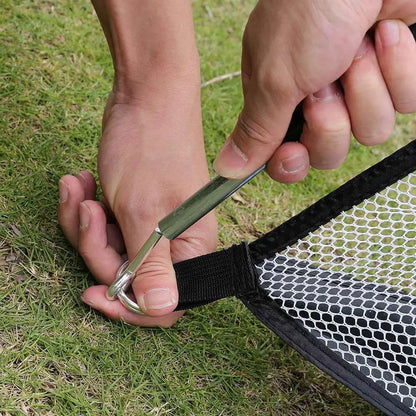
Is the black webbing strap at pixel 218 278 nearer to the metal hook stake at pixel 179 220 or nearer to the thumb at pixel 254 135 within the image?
the metal hook stake at pixel 179 220

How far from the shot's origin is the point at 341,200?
128 cm

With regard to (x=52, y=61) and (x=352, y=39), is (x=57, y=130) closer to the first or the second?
(x=52, y=61)

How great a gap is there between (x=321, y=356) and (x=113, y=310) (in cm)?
41

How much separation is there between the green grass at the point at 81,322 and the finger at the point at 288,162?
475mm

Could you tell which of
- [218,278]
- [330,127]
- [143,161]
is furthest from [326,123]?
[143,161]

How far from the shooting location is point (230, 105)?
7.22 ft

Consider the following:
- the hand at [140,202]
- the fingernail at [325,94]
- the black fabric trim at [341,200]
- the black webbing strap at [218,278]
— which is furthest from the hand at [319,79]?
the hand at [140,202]

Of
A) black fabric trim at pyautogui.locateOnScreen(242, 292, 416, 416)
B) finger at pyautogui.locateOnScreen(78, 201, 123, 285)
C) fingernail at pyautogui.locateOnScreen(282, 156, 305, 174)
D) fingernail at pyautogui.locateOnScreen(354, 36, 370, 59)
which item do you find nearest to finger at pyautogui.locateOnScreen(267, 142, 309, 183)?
fingernail at pyautogui.locateOnScreen(282, 156, 305, 174)

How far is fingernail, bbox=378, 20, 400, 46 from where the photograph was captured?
1036mm

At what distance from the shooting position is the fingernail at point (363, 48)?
1045 mm

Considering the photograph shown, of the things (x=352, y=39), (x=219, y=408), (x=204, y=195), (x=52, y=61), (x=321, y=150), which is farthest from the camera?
(x=52, y=61)

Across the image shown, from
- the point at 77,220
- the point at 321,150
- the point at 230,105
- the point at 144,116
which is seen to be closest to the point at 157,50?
the point at 144,116

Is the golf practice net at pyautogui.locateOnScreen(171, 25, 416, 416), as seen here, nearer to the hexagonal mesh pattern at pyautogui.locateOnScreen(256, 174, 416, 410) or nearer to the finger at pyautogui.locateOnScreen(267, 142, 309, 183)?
the hexagonal mesh pattern at pyautogui.locateOnScreen(256, 174, 416, 410)

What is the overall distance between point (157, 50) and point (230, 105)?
0.71 meters
